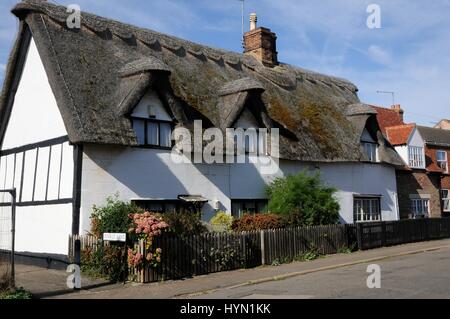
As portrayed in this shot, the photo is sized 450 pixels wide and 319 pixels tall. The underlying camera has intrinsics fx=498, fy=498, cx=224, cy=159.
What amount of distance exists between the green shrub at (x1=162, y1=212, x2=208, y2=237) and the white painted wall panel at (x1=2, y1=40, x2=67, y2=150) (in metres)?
4.79

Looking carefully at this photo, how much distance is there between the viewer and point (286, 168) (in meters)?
22.0

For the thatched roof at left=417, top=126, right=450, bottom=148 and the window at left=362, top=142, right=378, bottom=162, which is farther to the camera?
the thatched roof at left=417, top=126, right=450, bottom=148

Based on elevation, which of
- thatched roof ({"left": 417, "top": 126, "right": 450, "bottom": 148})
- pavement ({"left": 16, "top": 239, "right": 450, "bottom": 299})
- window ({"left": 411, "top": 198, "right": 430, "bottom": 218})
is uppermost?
thatched roof ({"left": 417, "top": 126, "right": 450, "bottom": 148})

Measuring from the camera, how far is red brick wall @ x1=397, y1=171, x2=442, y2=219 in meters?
29.7

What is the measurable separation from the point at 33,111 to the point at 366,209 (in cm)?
1708

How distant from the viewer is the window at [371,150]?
2651cm

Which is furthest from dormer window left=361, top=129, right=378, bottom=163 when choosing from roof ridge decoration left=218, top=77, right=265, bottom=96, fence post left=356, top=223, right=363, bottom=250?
roof ridge decoration left=218, top=77, right=265, bottom=96

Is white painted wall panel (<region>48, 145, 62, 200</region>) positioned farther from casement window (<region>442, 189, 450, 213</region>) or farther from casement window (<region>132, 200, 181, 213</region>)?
casement window (<region>442, 189, 450, 213</region>)

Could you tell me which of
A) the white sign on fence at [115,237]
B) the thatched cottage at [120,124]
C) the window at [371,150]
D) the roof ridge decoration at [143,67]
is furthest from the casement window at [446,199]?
the white sign on fence at [115,237]
